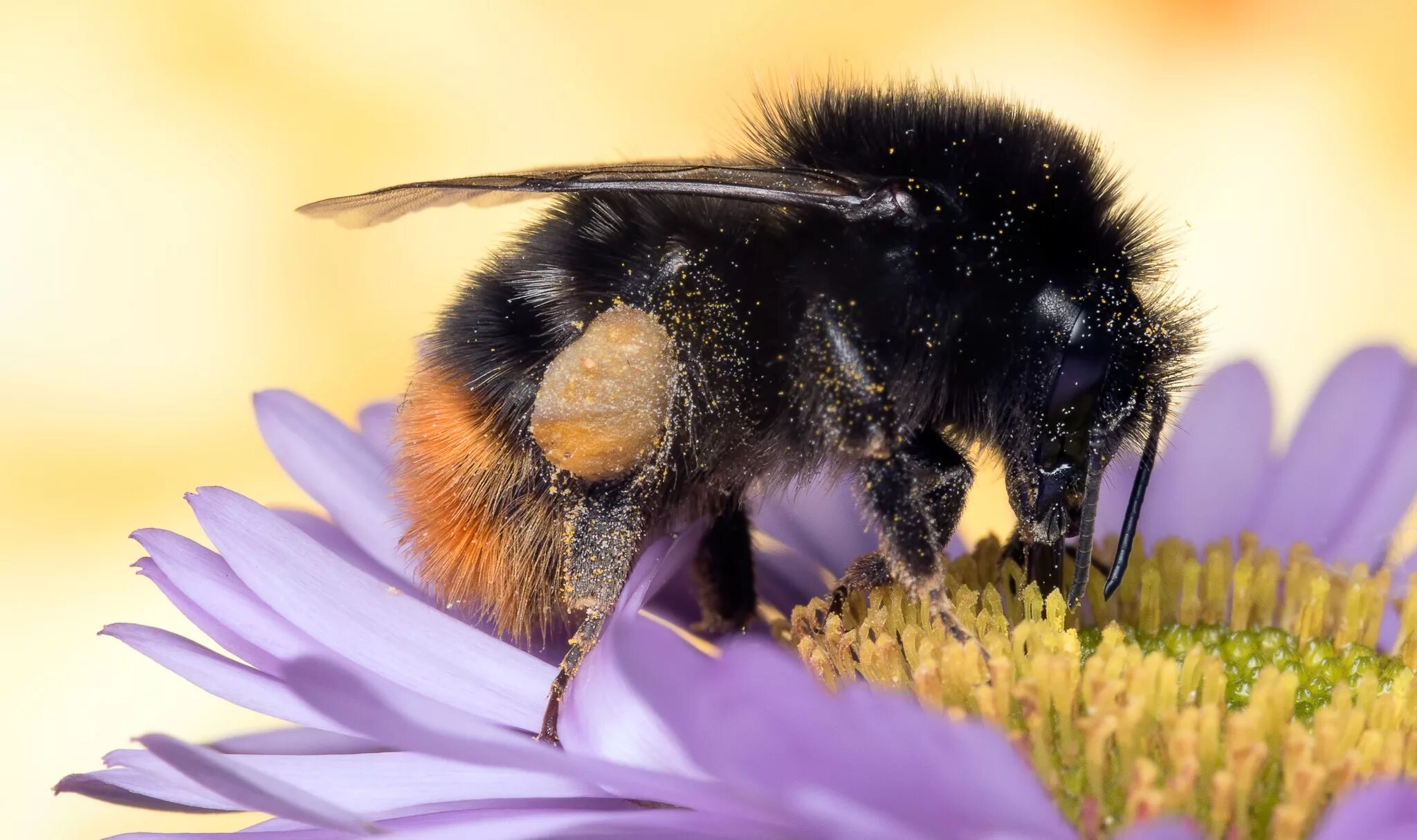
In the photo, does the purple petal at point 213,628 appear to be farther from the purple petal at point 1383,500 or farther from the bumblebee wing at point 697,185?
the purple petal at point 1383,500

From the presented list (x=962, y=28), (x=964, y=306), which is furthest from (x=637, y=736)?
(x=962, y=28)

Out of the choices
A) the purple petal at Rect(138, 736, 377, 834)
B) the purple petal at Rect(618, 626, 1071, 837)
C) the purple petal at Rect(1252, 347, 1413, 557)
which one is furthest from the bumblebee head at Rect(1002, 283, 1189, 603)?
the purple petal at Rect(1252, 347, 1413, 557)

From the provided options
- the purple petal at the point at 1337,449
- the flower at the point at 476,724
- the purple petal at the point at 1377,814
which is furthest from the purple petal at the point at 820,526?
the purple petal at the point at 1377,814

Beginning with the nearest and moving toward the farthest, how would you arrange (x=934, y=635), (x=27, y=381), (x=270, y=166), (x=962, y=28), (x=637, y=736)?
1. (x=637, y=736)
2. (x=934, y=635)
3. (x=27, y=381)
4. (x=270, y=166)
5. (x=962, y=28)

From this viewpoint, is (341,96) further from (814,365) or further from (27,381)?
(814,365)

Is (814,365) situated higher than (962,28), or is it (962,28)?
(962,28)

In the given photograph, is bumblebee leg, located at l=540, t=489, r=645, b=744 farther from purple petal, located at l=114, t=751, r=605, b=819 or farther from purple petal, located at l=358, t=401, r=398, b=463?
purple petal, located at l=358, t=401, r=398, b=463

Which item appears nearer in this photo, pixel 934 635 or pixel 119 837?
pixel 119 837
